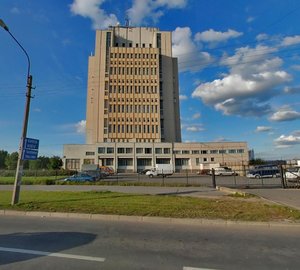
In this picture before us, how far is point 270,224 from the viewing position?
8320 mm

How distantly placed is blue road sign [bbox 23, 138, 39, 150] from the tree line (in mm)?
41416

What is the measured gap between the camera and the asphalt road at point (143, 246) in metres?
4.96

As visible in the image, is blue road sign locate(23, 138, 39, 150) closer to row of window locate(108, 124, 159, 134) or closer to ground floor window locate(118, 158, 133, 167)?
ground floor window locate(118, 158, 133, 167)

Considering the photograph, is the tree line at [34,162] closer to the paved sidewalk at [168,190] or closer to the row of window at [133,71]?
the paved sidewalk at [168,190]

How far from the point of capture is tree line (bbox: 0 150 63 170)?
9074 centimetres

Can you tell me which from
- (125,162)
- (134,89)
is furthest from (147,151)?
(134,89)

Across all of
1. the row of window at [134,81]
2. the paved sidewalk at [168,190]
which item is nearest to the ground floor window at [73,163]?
the row of window at [134,81]

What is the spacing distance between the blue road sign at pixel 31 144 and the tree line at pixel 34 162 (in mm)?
41416

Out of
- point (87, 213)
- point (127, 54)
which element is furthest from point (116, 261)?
point (127, 54)

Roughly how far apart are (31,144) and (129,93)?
89.0m

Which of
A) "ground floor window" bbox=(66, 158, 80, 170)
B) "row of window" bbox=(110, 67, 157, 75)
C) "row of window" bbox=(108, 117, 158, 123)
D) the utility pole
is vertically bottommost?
the utility pole

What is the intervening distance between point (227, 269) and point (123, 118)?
311 feet

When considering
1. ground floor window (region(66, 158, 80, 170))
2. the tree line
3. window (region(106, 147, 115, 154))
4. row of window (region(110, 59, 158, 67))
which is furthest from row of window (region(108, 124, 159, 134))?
row of window (region(110, 59, 158, 67))

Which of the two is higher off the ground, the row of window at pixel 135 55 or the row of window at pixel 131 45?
the row of window at pixel 131 45
